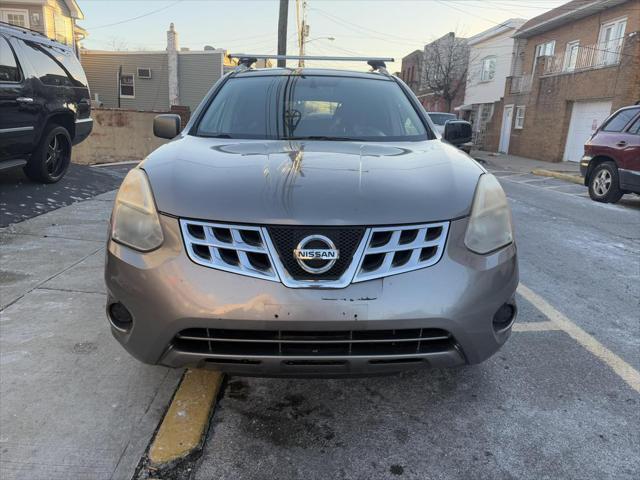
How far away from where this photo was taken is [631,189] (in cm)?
872

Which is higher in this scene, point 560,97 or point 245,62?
point 560,97

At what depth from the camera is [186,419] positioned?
2311 mm

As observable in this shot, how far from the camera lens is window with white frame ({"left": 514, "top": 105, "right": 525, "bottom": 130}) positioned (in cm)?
2408

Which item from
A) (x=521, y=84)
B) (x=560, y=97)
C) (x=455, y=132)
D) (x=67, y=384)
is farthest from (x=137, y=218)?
(x=521, y=84)

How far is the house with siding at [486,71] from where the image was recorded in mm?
27438

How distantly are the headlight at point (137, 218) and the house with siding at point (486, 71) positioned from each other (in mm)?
27834

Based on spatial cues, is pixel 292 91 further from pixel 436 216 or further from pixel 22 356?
pixel 22 356

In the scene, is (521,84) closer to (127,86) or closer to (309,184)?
(127,86)

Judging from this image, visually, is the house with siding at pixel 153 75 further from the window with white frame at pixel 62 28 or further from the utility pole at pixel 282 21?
the utility pole at pixel 282 21

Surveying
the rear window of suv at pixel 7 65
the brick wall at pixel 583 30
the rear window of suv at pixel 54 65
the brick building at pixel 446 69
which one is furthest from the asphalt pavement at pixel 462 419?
the brick building at pixel 446 69

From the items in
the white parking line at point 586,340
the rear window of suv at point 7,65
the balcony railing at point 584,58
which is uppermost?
the balcony railing at point 584,58

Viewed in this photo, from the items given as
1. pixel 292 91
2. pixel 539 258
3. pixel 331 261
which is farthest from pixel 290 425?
pixel 539 258

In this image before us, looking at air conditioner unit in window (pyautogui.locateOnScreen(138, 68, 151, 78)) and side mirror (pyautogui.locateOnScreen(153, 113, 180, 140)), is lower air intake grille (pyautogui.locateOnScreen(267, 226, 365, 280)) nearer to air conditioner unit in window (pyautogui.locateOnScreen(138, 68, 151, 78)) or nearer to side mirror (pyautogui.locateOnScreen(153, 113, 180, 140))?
side mirror (pyautogui.locateOnScreen(153, 113, 180, 140))

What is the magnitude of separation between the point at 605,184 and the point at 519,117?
1640 cm
